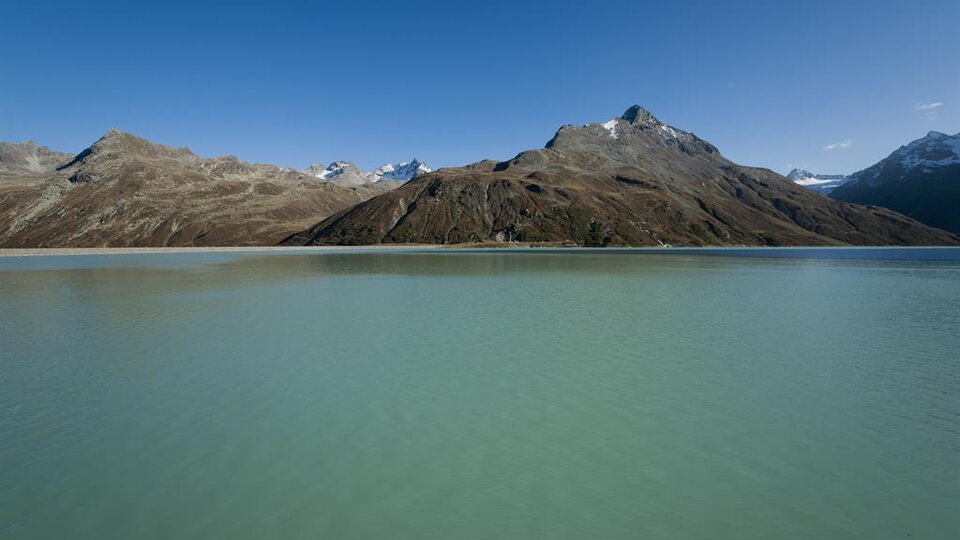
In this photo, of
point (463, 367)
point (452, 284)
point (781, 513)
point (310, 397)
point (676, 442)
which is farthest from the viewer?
point (452, 284)

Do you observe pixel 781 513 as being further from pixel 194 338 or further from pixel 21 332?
pixel 21 332

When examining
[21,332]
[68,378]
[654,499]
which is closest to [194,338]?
[68,378]

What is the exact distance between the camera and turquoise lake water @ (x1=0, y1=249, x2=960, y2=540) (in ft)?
38.3

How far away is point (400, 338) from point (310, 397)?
1188 centimetres

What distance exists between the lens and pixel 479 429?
17062 millimetres

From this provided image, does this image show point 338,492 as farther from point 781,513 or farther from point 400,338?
point 400,338

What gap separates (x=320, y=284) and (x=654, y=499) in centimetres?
6297

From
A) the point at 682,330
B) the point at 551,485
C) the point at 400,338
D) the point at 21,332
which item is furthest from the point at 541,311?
the point at 21,332

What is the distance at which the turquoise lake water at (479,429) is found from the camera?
38.3 feet

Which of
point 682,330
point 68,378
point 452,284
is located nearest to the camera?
point 68,378

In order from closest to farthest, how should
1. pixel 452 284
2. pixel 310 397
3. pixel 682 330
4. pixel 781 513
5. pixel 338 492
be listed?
1. pixel 781 513
2. pixel 338 492
3. pixel 310 397
4. pixel 682 330
5. pixel 452 284

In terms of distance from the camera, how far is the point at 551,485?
13078 mm

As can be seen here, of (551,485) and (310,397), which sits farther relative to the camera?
(310,397)

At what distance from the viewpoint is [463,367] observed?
24.9 meters
